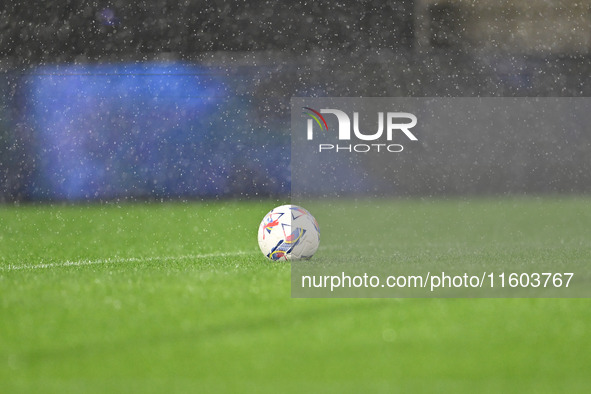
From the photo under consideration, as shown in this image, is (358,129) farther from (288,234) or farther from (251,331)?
(251,331)

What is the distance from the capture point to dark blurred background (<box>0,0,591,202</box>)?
466 inches

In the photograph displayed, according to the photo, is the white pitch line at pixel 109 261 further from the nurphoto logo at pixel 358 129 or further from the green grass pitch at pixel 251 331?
the nurphoto logo at pixel 358 129

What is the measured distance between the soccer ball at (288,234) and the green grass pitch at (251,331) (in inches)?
6.0

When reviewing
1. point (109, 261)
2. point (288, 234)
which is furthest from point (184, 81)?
point (288, 234)

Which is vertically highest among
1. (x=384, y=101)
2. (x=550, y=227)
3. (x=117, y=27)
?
(x=117, y=27)

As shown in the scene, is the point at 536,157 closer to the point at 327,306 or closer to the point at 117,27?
the point at 117,27

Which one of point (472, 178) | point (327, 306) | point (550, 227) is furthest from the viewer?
point (472, 178)

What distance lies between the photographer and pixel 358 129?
13352 millimetres

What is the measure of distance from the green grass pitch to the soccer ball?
0.15m

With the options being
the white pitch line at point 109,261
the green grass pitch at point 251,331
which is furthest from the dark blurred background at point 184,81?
the white pitch line at point 109,261

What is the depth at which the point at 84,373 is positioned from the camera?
2488 mm

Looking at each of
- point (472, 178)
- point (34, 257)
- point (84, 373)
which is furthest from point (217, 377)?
point (472, 178)

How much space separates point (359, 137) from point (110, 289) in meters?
9.73

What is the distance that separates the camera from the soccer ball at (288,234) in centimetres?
502
